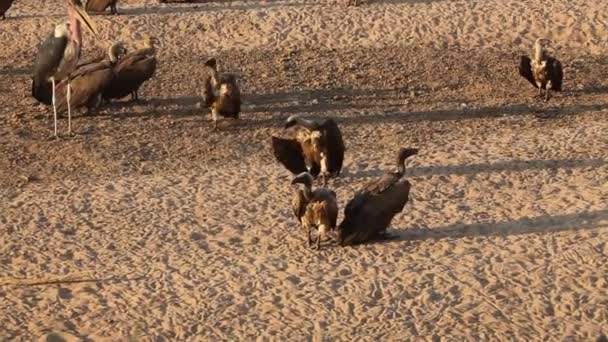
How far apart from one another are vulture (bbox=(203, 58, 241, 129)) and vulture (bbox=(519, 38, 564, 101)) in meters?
3.44

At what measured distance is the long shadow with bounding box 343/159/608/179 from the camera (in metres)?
14.5

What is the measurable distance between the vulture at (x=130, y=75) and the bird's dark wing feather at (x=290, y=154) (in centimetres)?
356

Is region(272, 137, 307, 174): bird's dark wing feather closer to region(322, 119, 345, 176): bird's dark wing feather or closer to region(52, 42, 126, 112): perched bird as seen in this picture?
region(322, 119, 345, 176): bird's dark wing feather

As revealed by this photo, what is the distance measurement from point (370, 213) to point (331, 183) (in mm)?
2176

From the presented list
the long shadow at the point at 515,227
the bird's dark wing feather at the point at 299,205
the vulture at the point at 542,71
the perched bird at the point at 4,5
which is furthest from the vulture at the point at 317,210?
the perched bird at the point at 4,5

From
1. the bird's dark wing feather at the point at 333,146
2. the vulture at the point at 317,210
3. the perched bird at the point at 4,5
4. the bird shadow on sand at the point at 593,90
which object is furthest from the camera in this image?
the perched bird at the point at 4,5

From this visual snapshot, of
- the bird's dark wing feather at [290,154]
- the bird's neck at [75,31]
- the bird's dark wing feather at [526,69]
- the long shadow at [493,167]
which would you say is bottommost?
the long shadow at [493,167]

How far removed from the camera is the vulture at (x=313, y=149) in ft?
45.4

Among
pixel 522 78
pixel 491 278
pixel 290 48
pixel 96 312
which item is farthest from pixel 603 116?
pixel 96 312

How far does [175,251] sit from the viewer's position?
1236cm

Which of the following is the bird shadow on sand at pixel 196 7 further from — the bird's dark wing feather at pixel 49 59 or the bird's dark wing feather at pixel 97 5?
the bird's dark wing feather at pixel 49 59

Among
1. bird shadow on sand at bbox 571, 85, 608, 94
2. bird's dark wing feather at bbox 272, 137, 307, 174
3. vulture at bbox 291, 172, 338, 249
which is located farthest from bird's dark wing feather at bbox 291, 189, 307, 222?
bird shadow on sand at bbox 571, 85, 608, 94

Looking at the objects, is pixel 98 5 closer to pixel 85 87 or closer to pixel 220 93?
pixel 85 87

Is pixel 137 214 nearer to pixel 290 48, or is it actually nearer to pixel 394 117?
pixel 394 117
